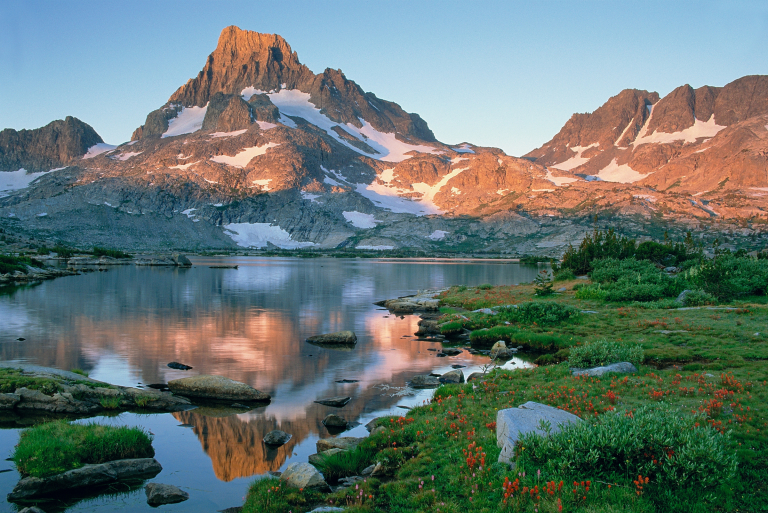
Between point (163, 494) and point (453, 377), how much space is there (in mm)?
12932

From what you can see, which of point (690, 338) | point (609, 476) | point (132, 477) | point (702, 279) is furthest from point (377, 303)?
point (609, 476)

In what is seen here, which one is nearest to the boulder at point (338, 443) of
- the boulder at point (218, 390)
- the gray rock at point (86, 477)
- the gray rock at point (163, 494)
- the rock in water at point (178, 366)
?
the gray rock at point (163, 494)

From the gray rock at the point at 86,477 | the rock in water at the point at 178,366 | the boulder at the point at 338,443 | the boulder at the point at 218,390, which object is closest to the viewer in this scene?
the gray rock at the point at 86,477

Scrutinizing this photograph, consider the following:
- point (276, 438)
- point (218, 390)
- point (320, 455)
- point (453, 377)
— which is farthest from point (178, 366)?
point (320, 455)

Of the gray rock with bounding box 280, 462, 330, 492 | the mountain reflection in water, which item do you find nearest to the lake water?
the mountain reflection in water

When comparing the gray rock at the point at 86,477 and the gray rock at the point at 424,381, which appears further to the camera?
the gray rock at the point at 424,381

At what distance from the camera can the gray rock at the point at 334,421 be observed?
1631cm

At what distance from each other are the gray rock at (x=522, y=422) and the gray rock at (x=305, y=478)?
13.1 feet

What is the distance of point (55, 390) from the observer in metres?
17.7

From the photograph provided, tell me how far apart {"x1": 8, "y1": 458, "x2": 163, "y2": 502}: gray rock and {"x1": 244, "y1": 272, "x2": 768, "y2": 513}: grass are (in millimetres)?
3996

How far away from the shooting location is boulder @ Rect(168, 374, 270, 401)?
64.1ft

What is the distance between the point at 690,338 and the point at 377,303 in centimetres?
3579

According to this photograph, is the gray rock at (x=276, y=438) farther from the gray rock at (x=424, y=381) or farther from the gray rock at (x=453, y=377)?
the gray rock at (x=453, y=377)

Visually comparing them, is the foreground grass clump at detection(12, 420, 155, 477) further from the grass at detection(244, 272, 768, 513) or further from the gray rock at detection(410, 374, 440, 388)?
the gray rock at detection(410, 374, 440, 388)
